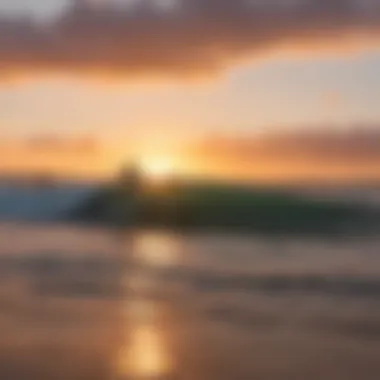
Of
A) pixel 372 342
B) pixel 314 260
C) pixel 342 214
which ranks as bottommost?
pixel 372 342

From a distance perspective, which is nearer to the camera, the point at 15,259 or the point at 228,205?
the point at 15,259

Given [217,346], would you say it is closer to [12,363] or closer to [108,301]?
[12,363]

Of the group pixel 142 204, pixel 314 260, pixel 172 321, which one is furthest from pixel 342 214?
pixel 172 321

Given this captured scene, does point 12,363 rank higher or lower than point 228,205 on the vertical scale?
lower

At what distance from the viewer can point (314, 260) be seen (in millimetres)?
11977

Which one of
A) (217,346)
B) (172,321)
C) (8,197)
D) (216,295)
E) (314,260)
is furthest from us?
(8,197)

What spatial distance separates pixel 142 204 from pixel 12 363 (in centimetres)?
1322

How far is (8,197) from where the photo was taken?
19.9 metres

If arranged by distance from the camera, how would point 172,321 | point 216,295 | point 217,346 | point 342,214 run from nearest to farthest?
1. point 217,346
2. point 172,321
3. point 216,295
4. point 342,214

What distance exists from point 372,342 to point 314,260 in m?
5.04

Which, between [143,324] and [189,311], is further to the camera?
A: [189,311]

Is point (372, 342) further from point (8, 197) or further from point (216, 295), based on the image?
point (8, 197)

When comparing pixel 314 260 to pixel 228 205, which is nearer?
pixel 314 260

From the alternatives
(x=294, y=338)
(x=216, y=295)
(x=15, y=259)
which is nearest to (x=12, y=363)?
(x=294, y=338)
